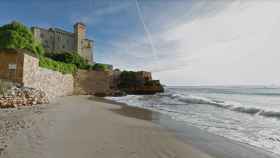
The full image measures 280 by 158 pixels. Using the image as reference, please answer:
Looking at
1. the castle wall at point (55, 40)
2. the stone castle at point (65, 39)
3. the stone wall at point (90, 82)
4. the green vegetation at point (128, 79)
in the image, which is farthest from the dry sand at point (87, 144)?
the castle wall at point (55, 40)

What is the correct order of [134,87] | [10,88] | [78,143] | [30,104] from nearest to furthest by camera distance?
[78,143], [10,88], [30,104], [134,87]

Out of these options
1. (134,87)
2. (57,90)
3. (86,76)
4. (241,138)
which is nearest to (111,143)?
(241,138)

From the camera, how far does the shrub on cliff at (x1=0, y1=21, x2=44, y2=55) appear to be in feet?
58.4

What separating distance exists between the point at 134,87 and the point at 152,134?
120ft

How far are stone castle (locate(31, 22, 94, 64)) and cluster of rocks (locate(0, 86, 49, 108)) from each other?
44.1 m

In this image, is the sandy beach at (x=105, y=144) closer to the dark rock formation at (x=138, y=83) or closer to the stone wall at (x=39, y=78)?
the stone wall at (x=39, y=78)

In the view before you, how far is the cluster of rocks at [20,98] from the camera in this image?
7918 mm

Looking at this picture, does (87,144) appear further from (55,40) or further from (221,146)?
(55,40)

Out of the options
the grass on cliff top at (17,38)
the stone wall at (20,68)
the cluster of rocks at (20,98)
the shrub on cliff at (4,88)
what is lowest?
the cluster of rocks at (20,98)

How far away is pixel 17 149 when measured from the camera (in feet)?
10.0

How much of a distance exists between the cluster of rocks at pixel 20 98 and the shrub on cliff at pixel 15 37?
30.5 ft

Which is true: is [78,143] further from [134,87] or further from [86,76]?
[134,87]

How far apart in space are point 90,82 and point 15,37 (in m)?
15.1

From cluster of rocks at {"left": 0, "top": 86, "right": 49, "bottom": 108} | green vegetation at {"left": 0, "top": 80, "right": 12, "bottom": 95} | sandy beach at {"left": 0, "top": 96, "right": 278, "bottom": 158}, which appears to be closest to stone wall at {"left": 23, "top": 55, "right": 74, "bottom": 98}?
cluster of rocks at {"left": 0, "top": 86, "right": 49, "bottom": 108}
